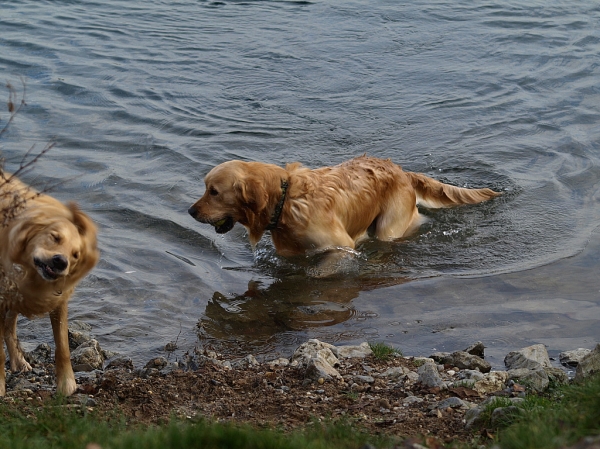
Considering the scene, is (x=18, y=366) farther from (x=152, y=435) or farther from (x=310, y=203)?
(x=310, y=203)

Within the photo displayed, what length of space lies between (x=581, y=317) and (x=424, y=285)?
1707 mm

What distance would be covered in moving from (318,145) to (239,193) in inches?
173

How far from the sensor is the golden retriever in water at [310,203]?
874 centimetres

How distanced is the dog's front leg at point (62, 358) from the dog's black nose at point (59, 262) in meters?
0.93

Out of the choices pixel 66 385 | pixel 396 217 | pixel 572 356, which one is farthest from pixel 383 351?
pixel 396 217

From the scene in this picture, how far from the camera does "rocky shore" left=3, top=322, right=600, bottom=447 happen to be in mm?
5035

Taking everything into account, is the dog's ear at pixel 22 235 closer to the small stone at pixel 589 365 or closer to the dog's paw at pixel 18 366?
the dog's paw at pixel 18 366

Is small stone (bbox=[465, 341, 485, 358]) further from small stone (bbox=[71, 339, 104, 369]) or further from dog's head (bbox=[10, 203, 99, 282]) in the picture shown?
dog's head (bbox=[10, 203, 99, 282])

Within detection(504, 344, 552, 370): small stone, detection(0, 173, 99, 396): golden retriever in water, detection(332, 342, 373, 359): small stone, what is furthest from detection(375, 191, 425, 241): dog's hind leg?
detection(0, 173, 99, 396): golden retriever in water

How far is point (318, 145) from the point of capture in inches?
507

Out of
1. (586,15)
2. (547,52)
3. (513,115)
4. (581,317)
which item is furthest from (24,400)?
(586,15)

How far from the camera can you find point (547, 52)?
1730 centimetres

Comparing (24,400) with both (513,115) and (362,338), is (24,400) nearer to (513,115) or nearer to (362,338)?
(362,338)

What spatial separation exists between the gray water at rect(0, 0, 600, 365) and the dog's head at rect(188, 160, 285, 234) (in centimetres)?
72
